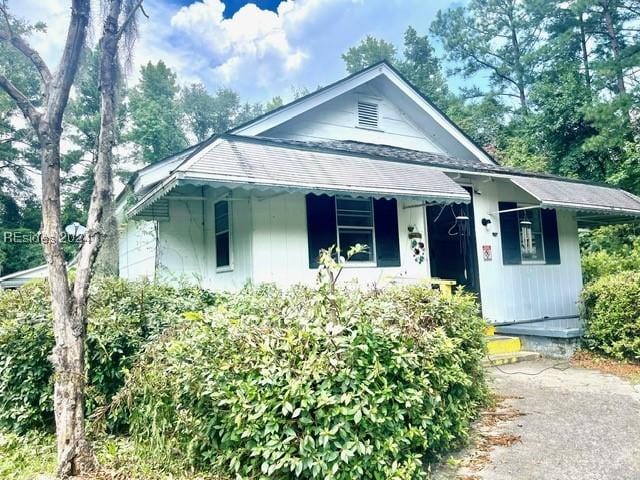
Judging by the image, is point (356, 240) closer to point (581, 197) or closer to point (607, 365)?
point (607, 365)

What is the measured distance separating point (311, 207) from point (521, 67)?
2239 cm

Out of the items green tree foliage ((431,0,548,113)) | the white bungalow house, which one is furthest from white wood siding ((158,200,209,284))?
green tree foliage ((431,0,548,113))

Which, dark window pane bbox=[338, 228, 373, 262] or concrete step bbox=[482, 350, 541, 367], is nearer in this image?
concrete step bbox=[482, 350, 541, 367]

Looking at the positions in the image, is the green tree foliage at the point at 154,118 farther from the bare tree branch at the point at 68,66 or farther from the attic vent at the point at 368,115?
the bare tree branch at the point at 68,66

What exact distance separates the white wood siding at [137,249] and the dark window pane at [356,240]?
12.6 ft

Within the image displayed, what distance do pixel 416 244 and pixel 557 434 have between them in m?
4.47

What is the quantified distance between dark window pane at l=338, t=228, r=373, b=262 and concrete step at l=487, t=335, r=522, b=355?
2.43 meters

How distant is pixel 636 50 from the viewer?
1642cm

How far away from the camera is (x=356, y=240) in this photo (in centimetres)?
755

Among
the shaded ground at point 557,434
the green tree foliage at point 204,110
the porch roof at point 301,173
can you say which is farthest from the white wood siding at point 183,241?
the green tree foliage at point 204,110

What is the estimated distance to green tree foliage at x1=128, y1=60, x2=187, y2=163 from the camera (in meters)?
28.0

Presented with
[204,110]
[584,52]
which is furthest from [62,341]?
[204,110]

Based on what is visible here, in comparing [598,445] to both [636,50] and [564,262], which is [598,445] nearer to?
[564,262]

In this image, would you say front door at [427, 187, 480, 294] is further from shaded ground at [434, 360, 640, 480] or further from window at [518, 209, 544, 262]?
shaded ground at [434, 360, 640, 480]
